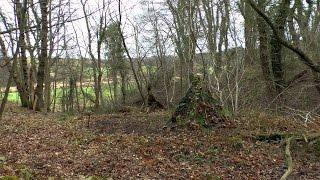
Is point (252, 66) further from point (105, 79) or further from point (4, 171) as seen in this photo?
point (105, 79)

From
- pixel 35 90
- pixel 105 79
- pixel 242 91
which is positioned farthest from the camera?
pixel 105 79

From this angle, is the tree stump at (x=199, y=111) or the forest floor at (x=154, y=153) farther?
the tree stump at (x=199, y=111)

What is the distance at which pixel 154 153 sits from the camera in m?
9.53

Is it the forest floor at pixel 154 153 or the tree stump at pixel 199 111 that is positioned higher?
the tree stump at pixel 199 111

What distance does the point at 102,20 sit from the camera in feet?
84.0

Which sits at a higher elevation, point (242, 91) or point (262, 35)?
point (262, 35)

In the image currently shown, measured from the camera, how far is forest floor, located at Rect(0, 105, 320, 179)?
8141 millimetres

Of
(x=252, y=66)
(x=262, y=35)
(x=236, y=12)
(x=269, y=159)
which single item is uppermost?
(x=236, y=12)

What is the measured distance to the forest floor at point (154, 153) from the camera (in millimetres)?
8141

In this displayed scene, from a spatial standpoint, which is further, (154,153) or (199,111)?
(199,111)

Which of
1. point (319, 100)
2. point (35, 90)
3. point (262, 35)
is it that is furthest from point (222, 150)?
point (35, 90)

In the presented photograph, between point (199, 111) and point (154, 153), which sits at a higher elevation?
point (199, 111)

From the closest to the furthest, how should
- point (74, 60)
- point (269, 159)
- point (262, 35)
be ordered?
1. point (269, 159)
2. point (262, 35)
3. point (74, 60)

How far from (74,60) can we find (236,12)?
22316 millimetres
